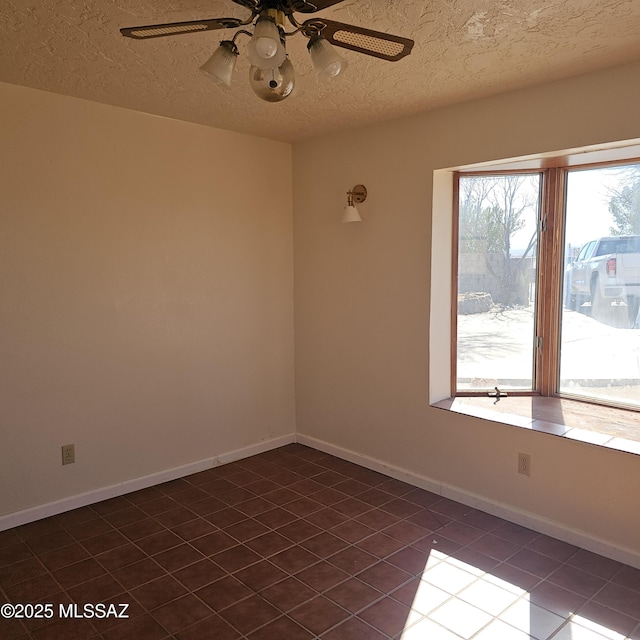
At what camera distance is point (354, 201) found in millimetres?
3672

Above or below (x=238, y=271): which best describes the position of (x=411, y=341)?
below

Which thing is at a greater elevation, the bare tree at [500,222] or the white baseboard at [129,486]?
the bare tree at [500,222]

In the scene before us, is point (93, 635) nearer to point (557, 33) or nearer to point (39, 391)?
point (39, 391)

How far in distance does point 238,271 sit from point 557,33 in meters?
2.44

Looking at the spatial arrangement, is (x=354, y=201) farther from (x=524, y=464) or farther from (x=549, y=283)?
(x=524, y=464)

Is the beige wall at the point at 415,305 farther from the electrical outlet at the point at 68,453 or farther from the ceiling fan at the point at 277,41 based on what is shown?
the electrical outlet at the point at 68,453

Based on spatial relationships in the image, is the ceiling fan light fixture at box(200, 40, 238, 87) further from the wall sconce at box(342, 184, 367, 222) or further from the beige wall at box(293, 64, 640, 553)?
the wall sconce at box(342, 184, 367, 222)

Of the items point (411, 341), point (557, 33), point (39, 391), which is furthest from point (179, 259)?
point (557, 33)

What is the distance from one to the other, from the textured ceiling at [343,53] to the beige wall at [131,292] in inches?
12.9

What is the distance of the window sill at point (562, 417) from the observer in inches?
105

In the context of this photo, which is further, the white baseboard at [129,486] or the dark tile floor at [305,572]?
the white baseboard at [129,486]

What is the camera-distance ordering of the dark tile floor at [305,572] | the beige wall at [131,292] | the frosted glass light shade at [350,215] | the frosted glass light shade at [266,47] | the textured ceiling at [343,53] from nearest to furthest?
the frosted glass light shade at [266,47]
the textured ceiling at [343,53]
the dark tile floor at [305,572]
the beige wall at [131,292]
the frosted glass light shade at [350,215]

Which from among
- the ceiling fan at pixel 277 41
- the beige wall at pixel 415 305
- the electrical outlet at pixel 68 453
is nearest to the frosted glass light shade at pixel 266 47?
the ceiling fan at pixel 277 41

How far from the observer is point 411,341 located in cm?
344
